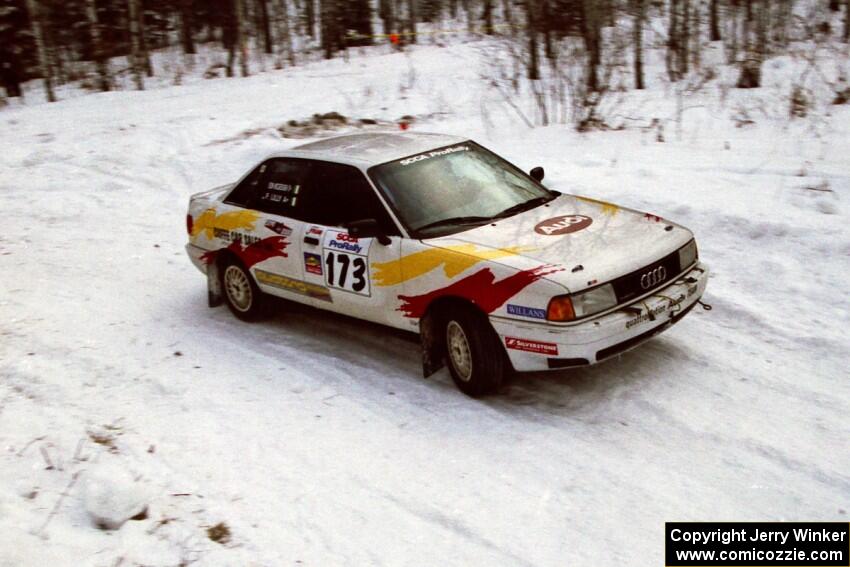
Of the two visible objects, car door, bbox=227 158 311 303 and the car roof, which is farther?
car door, bbox=227 158 311 303

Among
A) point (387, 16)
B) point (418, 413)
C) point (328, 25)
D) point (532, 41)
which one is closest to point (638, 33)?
point (532, 41)

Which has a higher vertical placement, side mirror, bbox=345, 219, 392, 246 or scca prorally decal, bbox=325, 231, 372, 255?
side mirror, bbox=345, 219, 392, 246

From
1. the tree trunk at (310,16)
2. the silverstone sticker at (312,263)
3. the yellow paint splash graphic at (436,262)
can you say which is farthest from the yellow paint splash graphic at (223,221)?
the tree trunk at (310,16)

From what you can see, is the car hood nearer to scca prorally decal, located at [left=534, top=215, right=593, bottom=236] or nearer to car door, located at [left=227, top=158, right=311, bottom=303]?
scca prorally decal, located at [left=534, top=215, right=593, bottom=236]

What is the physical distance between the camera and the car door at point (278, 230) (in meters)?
6.77

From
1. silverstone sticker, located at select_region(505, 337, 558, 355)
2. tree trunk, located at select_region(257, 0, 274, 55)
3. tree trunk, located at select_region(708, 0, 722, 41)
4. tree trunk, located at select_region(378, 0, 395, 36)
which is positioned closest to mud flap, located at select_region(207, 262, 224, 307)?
silverstone sticker, located at select_region(505, 337, 558, 355)

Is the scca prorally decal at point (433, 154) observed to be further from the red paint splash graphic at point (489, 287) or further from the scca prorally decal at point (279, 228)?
the red paint splash graphic at point (489, 287)

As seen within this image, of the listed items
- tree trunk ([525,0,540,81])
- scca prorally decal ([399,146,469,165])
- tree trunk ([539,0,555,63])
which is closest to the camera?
scca prorally decal ([399,146,469,165])

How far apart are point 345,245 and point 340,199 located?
401 mm

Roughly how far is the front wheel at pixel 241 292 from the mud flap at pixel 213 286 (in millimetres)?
85

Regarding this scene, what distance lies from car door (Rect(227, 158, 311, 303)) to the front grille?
2.55 m

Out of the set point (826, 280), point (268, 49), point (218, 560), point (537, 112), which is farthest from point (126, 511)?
point (268, 49)

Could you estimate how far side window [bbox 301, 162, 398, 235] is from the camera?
621 cm

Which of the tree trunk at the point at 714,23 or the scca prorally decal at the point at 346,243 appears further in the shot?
the tree trunk at the point at 714,23
